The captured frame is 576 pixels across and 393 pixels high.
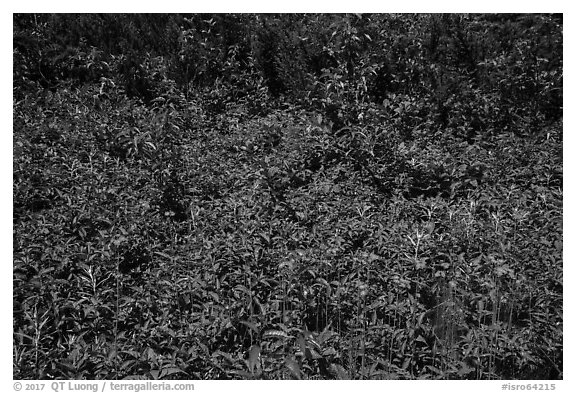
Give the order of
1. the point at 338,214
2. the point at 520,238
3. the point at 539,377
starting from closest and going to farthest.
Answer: the point at 539,377 → the point at 520,238 → the point at 338,214

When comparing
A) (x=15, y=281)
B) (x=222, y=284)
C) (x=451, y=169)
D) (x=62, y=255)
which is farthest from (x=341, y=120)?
(x=15, y=281)

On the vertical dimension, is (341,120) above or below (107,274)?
above

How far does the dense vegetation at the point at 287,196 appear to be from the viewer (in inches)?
120

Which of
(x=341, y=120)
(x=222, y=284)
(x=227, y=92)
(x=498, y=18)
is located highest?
(x=498, y=18)

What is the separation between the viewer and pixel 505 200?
435cm

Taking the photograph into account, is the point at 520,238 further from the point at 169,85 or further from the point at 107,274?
the point at 169,85

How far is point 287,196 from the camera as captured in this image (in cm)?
440

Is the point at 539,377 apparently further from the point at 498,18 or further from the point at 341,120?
the point at 498,18

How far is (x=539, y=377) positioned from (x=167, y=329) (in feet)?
6.38

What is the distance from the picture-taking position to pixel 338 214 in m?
4.07

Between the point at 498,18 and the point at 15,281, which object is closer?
the point at 15,281

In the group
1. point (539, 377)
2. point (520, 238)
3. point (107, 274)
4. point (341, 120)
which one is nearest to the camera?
point (539, 377)

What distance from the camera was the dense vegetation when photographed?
304cm

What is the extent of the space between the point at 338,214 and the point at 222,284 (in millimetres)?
1076
